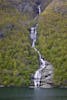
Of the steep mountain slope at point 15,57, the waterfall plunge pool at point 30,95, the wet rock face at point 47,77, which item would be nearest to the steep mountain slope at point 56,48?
the wet rock face at point 47,77

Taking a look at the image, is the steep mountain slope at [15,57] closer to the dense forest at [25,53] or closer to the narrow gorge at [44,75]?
the dense forest at [25,53]

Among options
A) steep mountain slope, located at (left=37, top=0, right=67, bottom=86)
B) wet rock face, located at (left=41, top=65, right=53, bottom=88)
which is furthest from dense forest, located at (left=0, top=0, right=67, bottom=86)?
wet rock face, located at (left=41, top=65, right=53, bottom=88)

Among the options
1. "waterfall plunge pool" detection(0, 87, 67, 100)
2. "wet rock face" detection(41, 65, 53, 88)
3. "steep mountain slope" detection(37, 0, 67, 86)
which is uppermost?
"waterfall plunge pool" detection(0, 87, 67, 100)

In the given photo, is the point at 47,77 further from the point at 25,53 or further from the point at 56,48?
the point at 56,48

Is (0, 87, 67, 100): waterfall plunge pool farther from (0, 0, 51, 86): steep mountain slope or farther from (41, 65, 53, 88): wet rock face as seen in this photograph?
(0, 0, 51, 86): steep mountain slope

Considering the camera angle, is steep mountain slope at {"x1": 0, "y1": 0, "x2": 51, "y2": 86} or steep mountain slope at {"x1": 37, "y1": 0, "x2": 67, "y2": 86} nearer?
steep mountain slope at {"x1": 0, "y1": 0, "x2": 51, "y2": 86}

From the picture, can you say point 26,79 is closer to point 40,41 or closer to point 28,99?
point 40,41

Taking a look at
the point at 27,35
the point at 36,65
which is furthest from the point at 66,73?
the point at 27,35

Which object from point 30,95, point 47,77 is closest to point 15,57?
point 47,77
